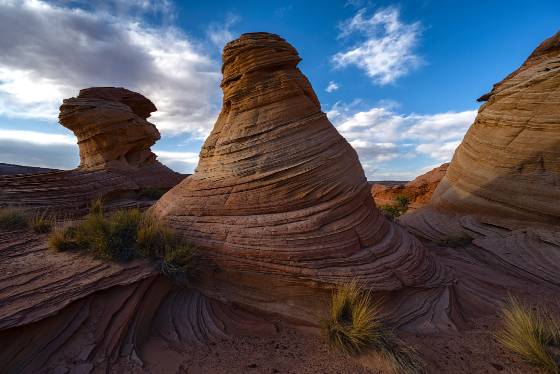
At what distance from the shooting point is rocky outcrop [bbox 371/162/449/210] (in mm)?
19573

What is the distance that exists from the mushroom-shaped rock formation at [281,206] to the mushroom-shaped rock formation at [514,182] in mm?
3243

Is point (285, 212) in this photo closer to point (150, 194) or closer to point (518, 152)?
point (518, 152)

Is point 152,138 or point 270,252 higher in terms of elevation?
point 152,138

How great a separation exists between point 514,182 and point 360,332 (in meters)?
8.20

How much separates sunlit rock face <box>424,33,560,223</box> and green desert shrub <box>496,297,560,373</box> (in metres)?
5.53

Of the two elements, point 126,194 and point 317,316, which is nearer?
point 317,316

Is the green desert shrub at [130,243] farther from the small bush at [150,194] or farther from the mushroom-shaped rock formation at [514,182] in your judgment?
the small bush at [150,194]

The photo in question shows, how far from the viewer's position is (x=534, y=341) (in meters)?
4.12

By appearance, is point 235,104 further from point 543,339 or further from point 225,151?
point 543,339

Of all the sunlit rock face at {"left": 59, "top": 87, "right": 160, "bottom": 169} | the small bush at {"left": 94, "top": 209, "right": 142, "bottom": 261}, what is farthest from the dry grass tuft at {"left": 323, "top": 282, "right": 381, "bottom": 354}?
the sunlit rock face at {"left": 59, "top": 87, "right": 160, "bottom": 169}

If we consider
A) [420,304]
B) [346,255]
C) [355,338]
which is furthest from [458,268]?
[355,338]

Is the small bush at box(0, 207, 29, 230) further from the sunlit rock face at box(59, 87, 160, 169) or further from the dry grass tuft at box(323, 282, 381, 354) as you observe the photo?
the sunlit rock face at box(59, 87, 160, 169)

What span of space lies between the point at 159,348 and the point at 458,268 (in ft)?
21.8

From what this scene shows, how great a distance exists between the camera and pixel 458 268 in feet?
23.3
